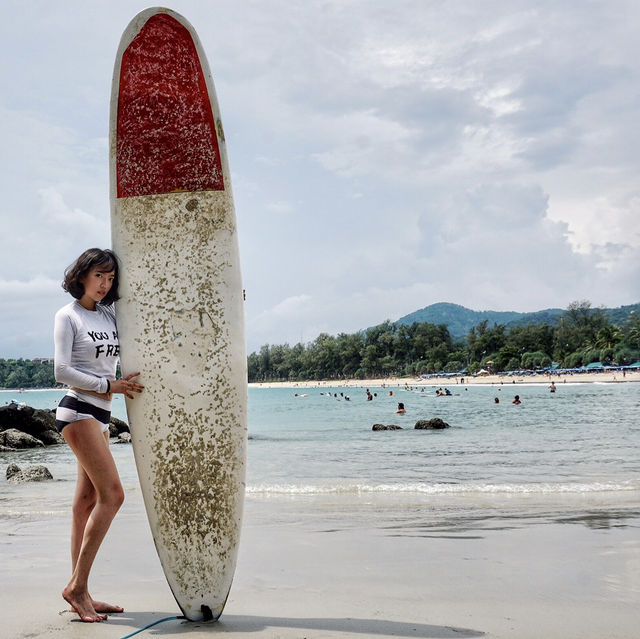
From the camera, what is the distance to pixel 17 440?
16875mm

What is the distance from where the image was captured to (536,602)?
3479mm

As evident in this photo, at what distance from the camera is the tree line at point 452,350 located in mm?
99438

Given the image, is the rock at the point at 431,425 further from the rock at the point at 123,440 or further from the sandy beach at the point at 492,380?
the sandy beach at the point at 492,380

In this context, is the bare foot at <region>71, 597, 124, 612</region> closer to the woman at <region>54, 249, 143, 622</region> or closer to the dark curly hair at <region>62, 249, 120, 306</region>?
the woman at <region>54, 249, 143, 622</region>

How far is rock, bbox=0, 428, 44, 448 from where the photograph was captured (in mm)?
16812

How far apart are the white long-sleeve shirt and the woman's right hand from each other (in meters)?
0.06

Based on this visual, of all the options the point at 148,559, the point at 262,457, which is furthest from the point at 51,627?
the point at 262,457

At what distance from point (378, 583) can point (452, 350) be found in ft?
423

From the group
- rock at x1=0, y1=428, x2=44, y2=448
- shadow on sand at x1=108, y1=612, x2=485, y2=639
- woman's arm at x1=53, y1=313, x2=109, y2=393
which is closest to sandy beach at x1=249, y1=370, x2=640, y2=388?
rock at x1=0, y1=428, x2=44, y2=448

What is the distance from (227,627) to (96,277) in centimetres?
173

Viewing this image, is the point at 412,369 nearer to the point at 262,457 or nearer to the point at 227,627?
the point at 262,457

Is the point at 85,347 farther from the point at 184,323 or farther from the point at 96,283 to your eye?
the point at 184,323

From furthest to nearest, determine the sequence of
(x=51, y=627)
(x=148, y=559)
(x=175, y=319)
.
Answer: (x=148, y=559), (x=175, y=319), (x=51, y=627)

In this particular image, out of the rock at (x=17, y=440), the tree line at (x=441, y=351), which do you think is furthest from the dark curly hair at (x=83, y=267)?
the tree line at (x=441, y=351)
